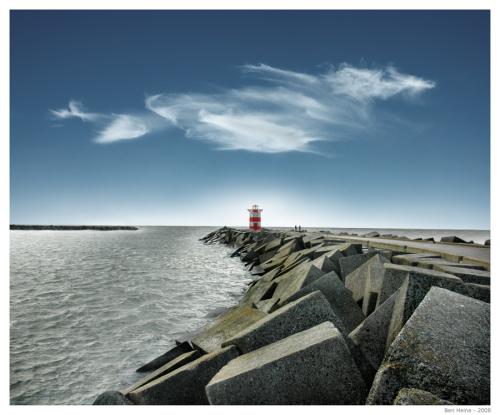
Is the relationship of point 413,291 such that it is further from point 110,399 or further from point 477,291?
point 110,399

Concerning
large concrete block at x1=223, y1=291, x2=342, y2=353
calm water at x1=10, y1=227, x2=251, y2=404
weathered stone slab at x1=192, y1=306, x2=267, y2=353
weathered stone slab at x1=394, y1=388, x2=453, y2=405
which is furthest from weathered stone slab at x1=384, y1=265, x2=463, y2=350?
calm water at x1=10, y1=227, x2=251, y2=404

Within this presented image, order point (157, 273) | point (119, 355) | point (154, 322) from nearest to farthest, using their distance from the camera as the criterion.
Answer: point (119, 355) < point (154, 322) < point (157, 273)

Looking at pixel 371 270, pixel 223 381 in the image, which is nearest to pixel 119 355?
pixel 223 381

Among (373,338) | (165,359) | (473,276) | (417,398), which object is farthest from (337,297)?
(165,359)

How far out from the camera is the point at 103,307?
7.18 m

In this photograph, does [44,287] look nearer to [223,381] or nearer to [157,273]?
[157,273]

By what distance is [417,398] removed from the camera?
139cm

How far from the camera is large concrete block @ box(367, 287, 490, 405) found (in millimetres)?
1518

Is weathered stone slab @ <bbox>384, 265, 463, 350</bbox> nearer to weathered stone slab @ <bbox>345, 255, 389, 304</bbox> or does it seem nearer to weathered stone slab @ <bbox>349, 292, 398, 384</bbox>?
weathered stone slab @ <bbox>349, 292, 398, 384</bbox>

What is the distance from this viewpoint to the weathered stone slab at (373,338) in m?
2.12

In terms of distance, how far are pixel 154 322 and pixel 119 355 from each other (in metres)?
1.48

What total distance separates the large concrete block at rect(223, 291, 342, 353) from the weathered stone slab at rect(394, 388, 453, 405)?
3.22 feet
